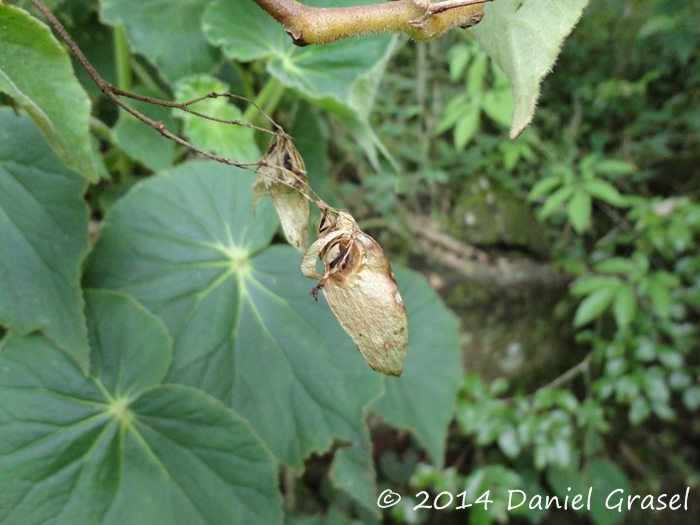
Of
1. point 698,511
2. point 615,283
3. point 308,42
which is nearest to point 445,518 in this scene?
point 615,283

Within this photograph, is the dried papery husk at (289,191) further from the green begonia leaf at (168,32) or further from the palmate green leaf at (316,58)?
the green begonia leaf at (168,32)

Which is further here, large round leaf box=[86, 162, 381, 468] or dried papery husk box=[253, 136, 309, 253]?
large round leaf box=[86, 162, 381, 468]

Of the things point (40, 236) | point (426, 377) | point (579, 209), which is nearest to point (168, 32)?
point (40, 236)

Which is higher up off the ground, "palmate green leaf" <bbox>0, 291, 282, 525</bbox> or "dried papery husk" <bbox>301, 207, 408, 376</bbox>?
"dried papery husk" <bbox>301, 207, 408, 376</bbox>

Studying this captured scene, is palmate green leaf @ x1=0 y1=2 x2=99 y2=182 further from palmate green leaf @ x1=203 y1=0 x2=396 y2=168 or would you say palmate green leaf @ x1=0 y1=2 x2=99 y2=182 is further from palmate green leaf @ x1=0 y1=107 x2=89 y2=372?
palmate green leaf @ x1=203 y1=0 x2=396 y2=168

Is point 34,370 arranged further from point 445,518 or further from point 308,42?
point 445,518

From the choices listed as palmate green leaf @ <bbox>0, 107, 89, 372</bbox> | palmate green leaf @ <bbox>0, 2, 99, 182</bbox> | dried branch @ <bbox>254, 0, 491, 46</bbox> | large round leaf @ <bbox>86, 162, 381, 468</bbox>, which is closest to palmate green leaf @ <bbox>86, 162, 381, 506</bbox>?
large round leaf @ <bbox>86, 162, 381, 468</bbox>
